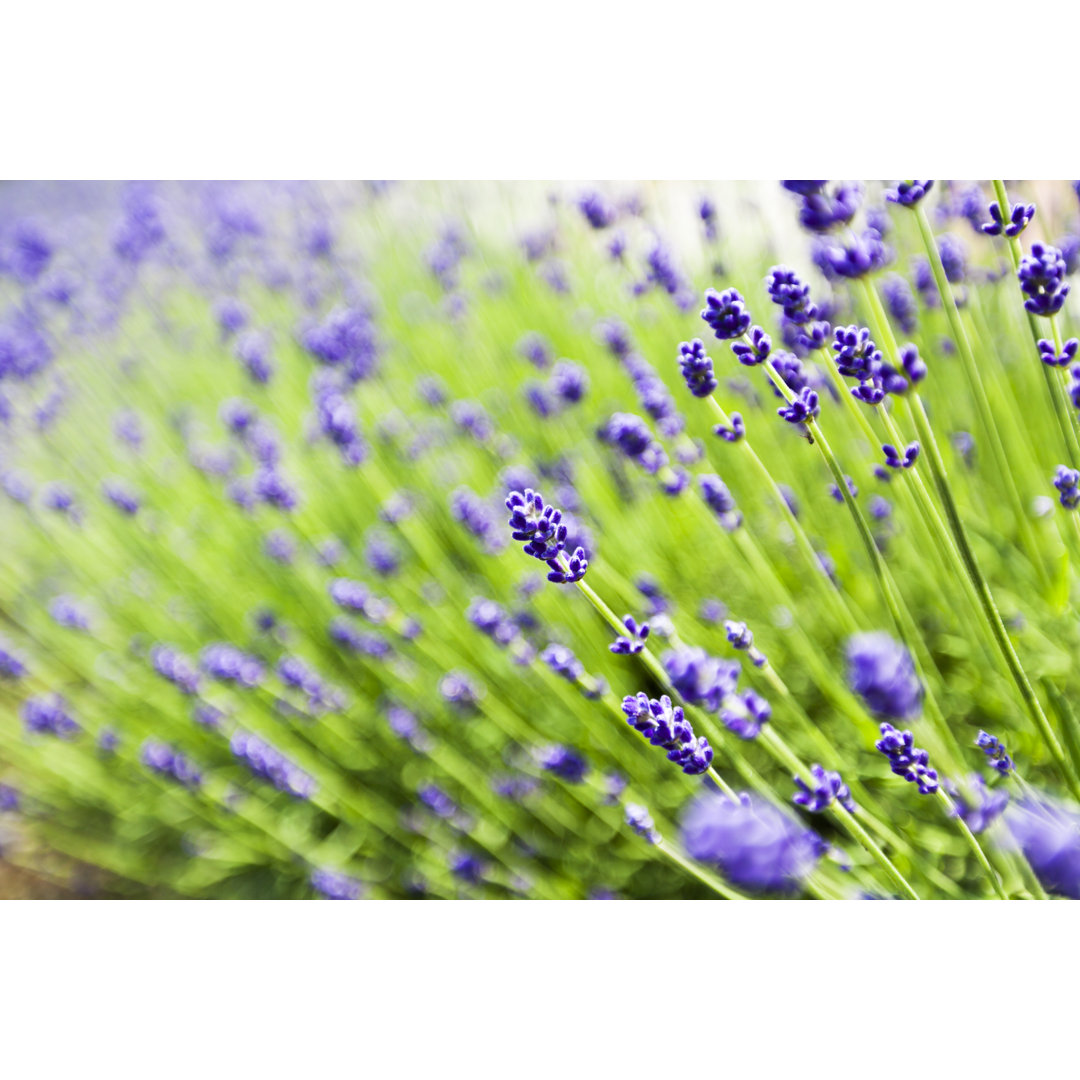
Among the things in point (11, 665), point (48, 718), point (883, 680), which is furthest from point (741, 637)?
point (11, 665)

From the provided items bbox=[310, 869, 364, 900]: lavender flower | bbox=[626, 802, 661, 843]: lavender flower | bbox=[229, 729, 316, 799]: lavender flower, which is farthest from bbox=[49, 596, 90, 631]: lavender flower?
bbox=[626, 802, 661, 843]: lavender flower

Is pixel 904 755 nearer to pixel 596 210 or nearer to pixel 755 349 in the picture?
pixel 755 349

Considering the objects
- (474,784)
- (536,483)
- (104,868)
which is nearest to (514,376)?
(536,483)

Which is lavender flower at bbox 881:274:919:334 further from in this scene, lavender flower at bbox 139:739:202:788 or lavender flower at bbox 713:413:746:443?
lavender flower at bbox 139:739:202:788
